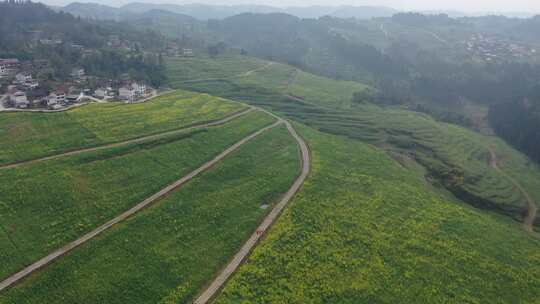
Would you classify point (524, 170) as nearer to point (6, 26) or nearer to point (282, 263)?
point (282, 263)

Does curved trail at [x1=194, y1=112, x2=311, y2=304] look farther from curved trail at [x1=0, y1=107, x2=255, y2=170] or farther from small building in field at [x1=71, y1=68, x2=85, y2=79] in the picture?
small building in field at [x1=71, y1=68, x2=85, y2=79]

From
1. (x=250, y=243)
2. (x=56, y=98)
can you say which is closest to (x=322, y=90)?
(x=56, y=98)

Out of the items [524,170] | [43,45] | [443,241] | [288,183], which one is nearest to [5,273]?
[288,183]

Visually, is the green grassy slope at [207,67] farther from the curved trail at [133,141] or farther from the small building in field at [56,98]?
the curved trail at [133,141]

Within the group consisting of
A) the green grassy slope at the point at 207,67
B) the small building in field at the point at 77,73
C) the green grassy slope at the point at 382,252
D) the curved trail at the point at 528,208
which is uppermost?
→ the green grassy slope at the point at 207,67

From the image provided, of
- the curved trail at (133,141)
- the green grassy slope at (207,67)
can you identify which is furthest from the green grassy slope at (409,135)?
the curved trail at (133,141)

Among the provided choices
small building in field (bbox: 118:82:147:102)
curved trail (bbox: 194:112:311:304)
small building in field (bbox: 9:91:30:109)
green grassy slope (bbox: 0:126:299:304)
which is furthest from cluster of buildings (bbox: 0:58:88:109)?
curved trail (bbox: 194:112:311:304)
